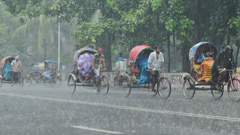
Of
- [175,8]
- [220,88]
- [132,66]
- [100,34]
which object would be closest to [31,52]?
[100,34]

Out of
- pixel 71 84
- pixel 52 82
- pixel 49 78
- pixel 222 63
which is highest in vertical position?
pixel 222 63

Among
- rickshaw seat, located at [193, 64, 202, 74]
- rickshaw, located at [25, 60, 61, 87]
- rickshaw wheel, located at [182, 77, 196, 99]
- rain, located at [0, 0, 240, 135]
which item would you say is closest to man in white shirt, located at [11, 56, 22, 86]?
rain, located at [0, 0, 240, 135]

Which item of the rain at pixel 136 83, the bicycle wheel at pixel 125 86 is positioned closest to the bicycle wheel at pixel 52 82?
the rain at pixel 136 83

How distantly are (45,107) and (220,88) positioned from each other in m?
5.74

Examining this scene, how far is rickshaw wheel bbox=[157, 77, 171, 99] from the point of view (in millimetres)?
14359

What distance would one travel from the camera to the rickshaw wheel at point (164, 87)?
47.1 ft

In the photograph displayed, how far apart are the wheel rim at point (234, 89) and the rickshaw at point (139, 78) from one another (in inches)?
82.6

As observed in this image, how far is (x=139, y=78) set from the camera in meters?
17.4

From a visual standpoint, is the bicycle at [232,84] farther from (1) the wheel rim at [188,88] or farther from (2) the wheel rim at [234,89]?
(1) the wheel rim at [188,88]

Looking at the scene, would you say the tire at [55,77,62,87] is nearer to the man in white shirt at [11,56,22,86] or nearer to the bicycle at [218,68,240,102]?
the man in white shirt at [11,56,22,86]

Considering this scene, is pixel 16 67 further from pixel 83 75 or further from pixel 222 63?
pixel 222 63

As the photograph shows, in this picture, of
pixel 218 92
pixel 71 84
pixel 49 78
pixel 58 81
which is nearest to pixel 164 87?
pixel 218 92

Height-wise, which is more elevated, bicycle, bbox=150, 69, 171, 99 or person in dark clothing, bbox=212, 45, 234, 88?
person in dark clothing, bbox=212, 45, 234, 88

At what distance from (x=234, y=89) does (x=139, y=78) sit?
506 cm
